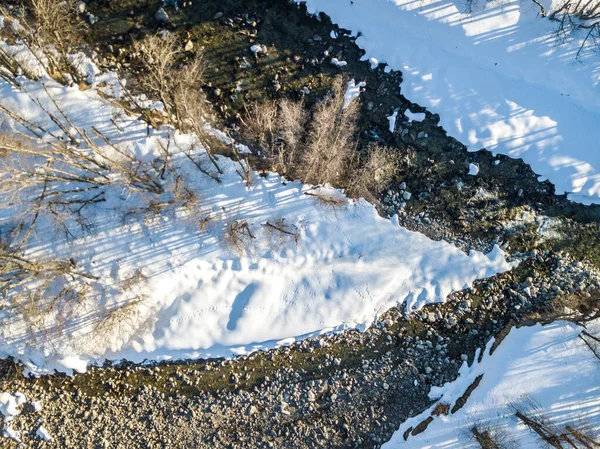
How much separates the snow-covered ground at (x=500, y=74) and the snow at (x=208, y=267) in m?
3.66

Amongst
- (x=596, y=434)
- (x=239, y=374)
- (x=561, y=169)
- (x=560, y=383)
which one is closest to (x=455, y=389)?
(x=560, y=383)

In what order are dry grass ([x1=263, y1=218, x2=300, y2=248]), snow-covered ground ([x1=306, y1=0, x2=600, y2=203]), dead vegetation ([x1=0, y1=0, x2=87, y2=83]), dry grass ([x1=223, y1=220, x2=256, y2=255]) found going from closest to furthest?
dead vegetation ([x1=0, y1=0, x2=87, y2=83])
dry grass ([x1=223, y1=220, x2=256, y2=255])
dry grass ([x1=263, y1=218, x2=300, y2=248])
snow-covered ground ([x1=306, y1=0, x2=600, y2=203])

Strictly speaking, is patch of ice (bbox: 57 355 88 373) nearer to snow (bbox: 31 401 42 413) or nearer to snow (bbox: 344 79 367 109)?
snow (bbox: 31 401 42 413)

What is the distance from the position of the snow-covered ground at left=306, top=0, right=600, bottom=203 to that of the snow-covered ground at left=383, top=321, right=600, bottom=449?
4.39 metres

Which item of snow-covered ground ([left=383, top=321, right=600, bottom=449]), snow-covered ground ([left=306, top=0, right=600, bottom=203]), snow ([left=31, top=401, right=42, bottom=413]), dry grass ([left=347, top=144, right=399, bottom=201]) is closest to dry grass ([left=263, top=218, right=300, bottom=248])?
dry grass ([left=347, top=144, right=399, bottom=201])

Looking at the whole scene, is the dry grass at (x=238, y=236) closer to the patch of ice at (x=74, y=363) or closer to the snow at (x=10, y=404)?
the patch of ice at (x=74, y=363)

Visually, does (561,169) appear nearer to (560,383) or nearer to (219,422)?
(560,383)

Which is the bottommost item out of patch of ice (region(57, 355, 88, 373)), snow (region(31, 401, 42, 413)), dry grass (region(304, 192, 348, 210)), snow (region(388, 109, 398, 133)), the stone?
snow (region(31, 401, 42, 413))

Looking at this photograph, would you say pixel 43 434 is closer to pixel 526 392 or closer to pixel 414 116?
pixel 526 392

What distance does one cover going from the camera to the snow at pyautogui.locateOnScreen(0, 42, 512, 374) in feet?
32.8

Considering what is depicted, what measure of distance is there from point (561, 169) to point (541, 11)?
4.25 meters

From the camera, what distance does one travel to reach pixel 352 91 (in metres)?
10.8

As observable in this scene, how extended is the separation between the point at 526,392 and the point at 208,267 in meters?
8.80

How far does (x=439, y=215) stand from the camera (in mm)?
10914
